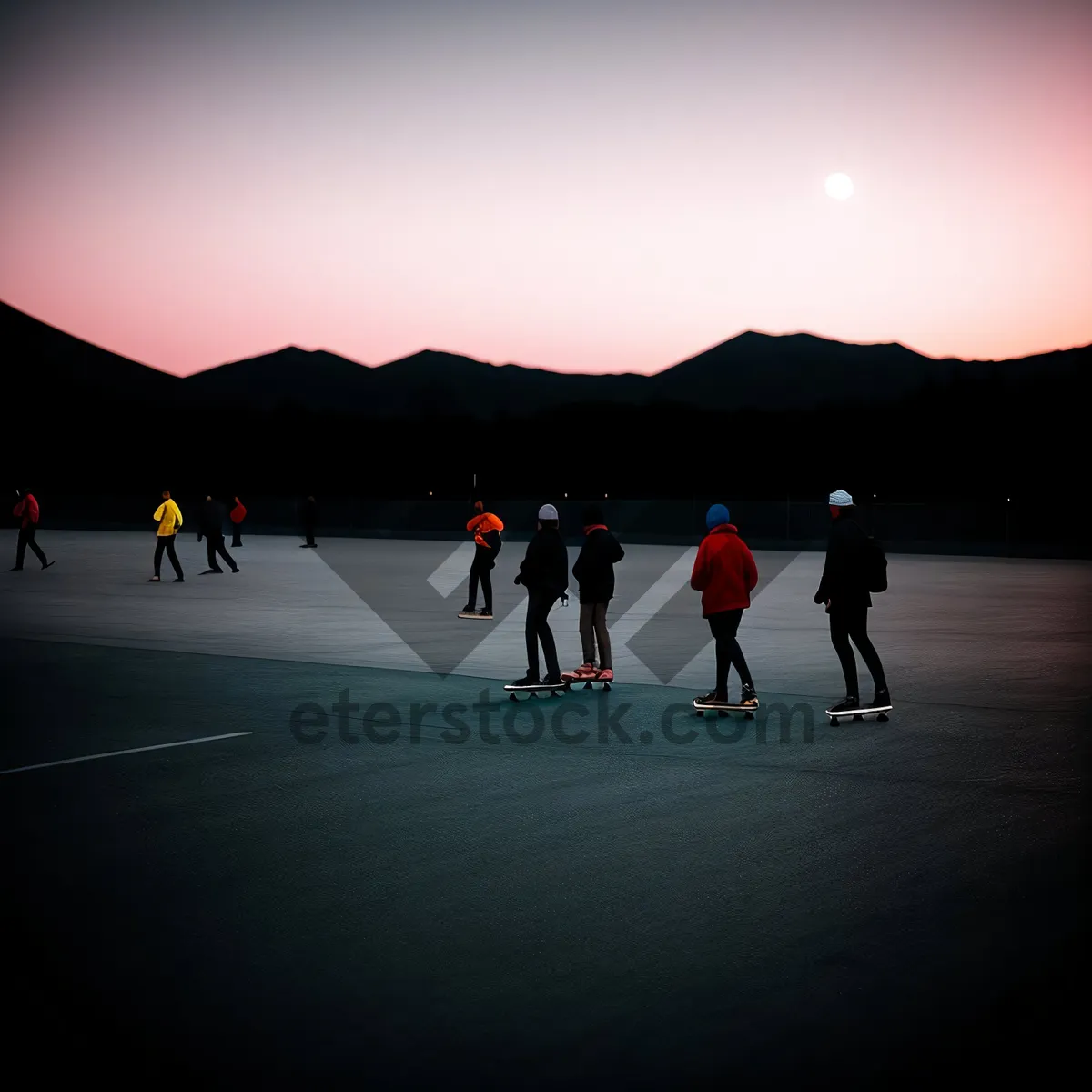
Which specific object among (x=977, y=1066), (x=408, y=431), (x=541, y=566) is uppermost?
(x=408, y=431)

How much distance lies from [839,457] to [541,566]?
12561cm

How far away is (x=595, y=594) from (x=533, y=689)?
40.1 inches

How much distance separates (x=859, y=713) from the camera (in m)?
10.3

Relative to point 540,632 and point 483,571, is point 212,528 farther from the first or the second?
point 540,632

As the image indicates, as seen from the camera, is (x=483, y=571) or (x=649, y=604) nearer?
(x=483, y=571)

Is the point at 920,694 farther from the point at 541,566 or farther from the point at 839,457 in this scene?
the point at 839,457

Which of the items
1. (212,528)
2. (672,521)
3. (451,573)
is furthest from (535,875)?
(672,521)

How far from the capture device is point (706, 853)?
6.46 metres

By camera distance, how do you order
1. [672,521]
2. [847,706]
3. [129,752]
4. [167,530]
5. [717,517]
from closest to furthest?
[129,752] < [847,706] < [717,517] < [167,530] < [672,521]

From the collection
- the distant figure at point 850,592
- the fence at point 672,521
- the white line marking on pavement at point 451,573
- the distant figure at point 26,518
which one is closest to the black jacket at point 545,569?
the distant figure at point 850,592

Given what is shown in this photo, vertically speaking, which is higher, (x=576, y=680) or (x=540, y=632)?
(x=540, y=632)

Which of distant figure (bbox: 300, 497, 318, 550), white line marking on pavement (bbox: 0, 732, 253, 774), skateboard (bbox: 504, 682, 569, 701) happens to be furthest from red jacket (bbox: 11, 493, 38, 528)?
white line marking on pavement (bbox: 0, 732, 253, 774)

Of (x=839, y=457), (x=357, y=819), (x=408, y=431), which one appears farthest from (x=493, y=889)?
(x=408, y=431)

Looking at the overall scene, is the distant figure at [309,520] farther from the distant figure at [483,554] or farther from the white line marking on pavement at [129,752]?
the white line marking on pavement at [129,752]
